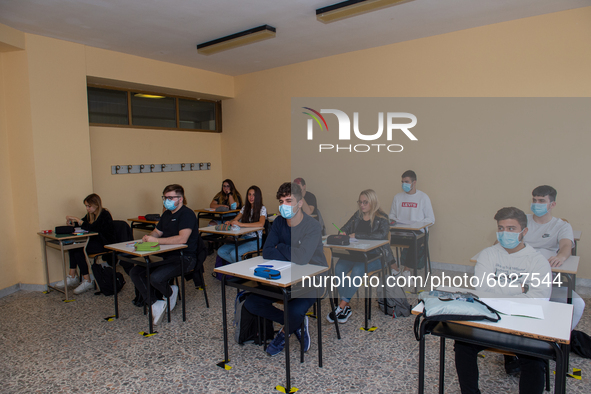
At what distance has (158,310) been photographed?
11.8 ft

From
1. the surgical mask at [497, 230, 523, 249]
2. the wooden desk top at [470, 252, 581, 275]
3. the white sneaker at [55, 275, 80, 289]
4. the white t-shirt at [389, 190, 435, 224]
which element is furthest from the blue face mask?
the white sneaker at [55, 275, 80, 289]

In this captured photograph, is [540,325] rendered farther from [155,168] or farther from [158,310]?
[155,168]

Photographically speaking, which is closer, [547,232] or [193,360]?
[193,360]

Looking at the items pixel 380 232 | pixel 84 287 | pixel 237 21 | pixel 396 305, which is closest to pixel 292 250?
pixel 380 232

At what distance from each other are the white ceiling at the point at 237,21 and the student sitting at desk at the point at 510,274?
8.35ft

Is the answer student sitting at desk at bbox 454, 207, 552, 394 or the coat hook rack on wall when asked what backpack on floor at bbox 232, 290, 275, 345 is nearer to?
student sitting at desk at bbox 454, 207, 552, 394

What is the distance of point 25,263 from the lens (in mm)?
4703

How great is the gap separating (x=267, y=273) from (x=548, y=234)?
2.43 metres

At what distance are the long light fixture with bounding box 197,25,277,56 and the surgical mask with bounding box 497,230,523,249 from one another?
11.0ft

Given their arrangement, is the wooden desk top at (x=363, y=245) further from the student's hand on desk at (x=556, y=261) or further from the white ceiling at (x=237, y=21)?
the white ceiling at (x=237, y=21)

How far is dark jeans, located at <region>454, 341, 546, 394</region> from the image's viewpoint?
6.80ft

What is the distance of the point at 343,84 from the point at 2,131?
14.4ft

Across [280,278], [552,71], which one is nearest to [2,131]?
[280,278]

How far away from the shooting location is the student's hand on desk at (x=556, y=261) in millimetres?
2803
